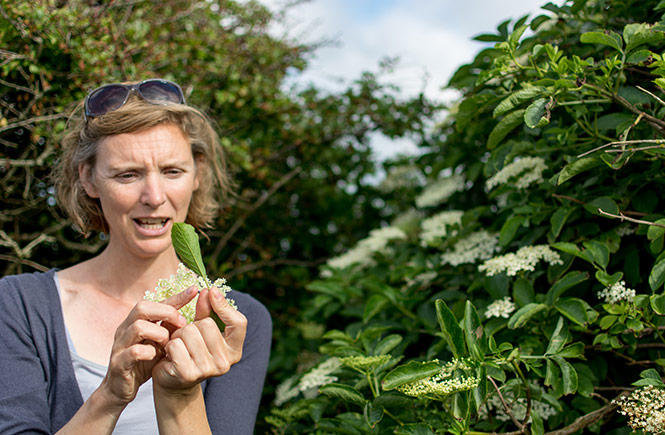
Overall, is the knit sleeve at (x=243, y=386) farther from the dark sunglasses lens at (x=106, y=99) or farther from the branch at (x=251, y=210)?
the branch at (x=251, y=210)

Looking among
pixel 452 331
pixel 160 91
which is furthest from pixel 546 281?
pixel 160 91

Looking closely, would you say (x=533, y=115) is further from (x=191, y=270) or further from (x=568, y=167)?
(x=191, y=270)

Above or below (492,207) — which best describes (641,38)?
above

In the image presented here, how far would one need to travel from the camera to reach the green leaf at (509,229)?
1.77 metres

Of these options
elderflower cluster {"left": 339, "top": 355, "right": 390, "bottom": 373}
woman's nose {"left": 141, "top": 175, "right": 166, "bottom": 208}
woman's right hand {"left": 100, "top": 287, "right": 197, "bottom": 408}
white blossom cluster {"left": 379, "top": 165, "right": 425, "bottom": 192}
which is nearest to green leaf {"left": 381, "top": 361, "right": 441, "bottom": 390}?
elderflower cluster {"left": 339, "top": 355, "right": 390, "bottom": 373}

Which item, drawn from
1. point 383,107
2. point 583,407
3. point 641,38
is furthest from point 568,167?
point 383,107

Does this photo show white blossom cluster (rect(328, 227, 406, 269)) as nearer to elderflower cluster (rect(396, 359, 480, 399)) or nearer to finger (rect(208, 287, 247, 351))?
elderflower cluster (rect(396, 359, 480, 399))

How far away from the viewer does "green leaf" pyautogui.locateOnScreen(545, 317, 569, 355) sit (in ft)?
4.63

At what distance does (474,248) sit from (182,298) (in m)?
1.20

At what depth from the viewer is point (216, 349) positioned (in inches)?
44.2

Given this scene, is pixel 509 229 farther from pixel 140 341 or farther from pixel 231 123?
pixel 231 123

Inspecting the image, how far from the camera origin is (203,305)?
1132mm

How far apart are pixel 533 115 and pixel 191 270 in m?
0.96

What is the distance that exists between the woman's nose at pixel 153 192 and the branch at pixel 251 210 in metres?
1.65
